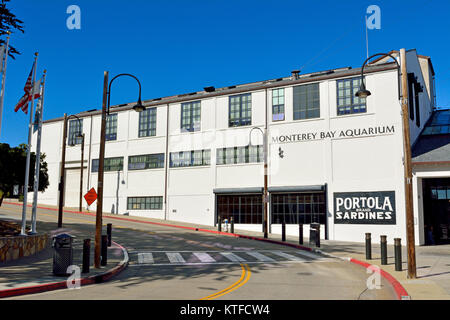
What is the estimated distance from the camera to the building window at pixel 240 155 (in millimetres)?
33344

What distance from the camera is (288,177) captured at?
31469 millimetres

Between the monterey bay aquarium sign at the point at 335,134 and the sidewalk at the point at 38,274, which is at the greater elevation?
the monterey bay aquarium sign at the point at 335,134

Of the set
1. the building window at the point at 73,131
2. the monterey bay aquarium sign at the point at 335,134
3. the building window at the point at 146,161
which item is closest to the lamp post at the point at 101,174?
the monterey bay aquarium sign at the point at 335,134

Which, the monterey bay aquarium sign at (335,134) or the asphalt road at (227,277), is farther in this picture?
the monterey bay aquarium sign at (335,134)

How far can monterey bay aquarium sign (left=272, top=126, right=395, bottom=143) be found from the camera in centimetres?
2817

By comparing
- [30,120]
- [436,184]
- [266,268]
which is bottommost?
[266,268]

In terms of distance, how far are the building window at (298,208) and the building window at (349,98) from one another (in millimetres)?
6708

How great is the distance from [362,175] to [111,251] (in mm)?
18394

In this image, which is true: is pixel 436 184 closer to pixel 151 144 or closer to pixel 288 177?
pixel 288 177

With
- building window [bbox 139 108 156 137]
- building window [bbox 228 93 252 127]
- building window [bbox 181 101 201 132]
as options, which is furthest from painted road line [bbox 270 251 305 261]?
building window [bbox 139 108 156 137]

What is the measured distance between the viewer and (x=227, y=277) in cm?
1219

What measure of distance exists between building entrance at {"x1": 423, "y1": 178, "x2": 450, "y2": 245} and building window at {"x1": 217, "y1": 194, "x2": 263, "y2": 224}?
12.9m

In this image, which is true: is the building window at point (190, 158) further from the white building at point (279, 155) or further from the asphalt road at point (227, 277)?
the asphalt road at point (227, 277)
